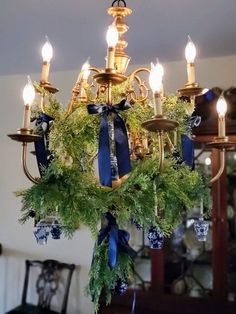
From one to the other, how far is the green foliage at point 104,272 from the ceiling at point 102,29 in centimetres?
135

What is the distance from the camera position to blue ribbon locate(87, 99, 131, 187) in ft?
3.61

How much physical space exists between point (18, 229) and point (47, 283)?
51 cm

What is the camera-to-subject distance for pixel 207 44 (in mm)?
2529

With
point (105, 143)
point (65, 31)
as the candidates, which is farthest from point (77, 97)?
point (65, 31)

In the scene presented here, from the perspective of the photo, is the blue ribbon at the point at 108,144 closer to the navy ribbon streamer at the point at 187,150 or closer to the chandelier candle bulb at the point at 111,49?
the chandelier candle bulb at the point at 111,49

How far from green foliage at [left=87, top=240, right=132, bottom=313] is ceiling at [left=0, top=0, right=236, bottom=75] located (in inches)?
53.1

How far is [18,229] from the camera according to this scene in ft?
10.6

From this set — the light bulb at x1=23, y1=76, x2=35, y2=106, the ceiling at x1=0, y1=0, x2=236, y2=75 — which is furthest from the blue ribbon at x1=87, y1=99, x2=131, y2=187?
the ceiling at x1=0, y1=0, x2=236, y2=75

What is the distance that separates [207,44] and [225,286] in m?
1.51

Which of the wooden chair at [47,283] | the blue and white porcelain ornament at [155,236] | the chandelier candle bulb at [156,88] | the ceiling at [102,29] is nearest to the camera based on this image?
the chandelier candle bulb at [156,88]

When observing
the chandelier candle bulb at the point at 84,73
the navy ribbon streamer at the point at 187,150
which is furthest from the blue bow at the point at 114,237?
the chandelier candle bulb at the point at 84,73

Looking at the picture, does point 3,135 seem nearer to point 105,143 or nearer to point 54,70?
point 54,70

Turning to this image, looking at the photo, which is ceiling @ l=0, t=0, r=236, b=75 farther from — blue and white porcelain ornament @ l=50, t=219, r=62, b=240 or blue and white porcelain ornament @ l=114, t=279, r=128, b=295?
blue and white porcelain ornament @ l=114, t=279, r=128, b=295

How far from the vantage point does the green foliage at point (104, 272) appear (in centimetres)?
108
